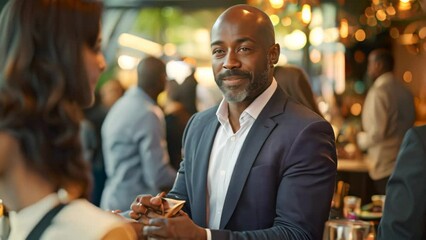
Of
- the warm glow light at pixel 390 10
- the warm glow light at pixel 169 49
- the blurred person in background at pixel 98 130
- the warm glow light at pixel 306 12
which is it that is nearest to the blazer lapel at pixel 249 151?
the blurred person in background at pixel 98 130

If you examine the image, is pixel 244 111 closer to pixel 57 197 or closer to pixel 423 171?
pixel 423 171

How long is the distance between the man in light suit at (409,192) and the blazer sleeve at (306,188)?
21 cm

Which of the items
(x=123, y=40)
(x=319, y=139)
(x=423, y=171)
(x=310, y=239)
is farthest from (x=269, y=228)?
(x=123, y=40)

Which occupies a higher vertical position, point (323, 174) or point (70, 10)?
point (70, 10)

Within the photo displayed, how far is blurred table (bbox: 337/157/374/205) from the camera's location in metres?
8.16

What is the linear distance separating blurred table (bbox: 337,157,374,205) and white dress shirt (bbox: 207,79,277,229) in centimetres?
544

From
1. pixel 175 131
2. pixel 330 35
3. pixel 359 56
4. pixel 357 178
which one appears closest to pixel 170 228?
pixel 175 131

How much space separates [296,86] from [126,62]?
24.9 ft

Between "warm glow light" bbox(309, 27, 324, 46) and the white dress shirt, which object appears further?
"warm glow light" bbox(309, 27, 324, 46)

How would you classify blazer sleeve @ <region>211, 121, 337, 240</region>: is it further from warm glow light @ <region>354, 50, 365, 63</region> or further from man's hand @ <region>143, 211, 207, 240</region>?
warm glow light @ <region>354, 50, 365, 63</region>

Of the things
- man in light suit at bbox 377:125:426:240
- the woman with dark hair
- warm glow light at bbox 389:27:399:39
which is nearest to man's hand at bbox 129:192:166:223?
man in light suit at bbox 377:125:426:240

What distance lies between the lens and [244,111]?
2.77m

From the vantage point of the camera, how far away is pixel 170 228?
2.25 meters

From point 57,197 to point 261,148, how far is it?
1.32 meters
